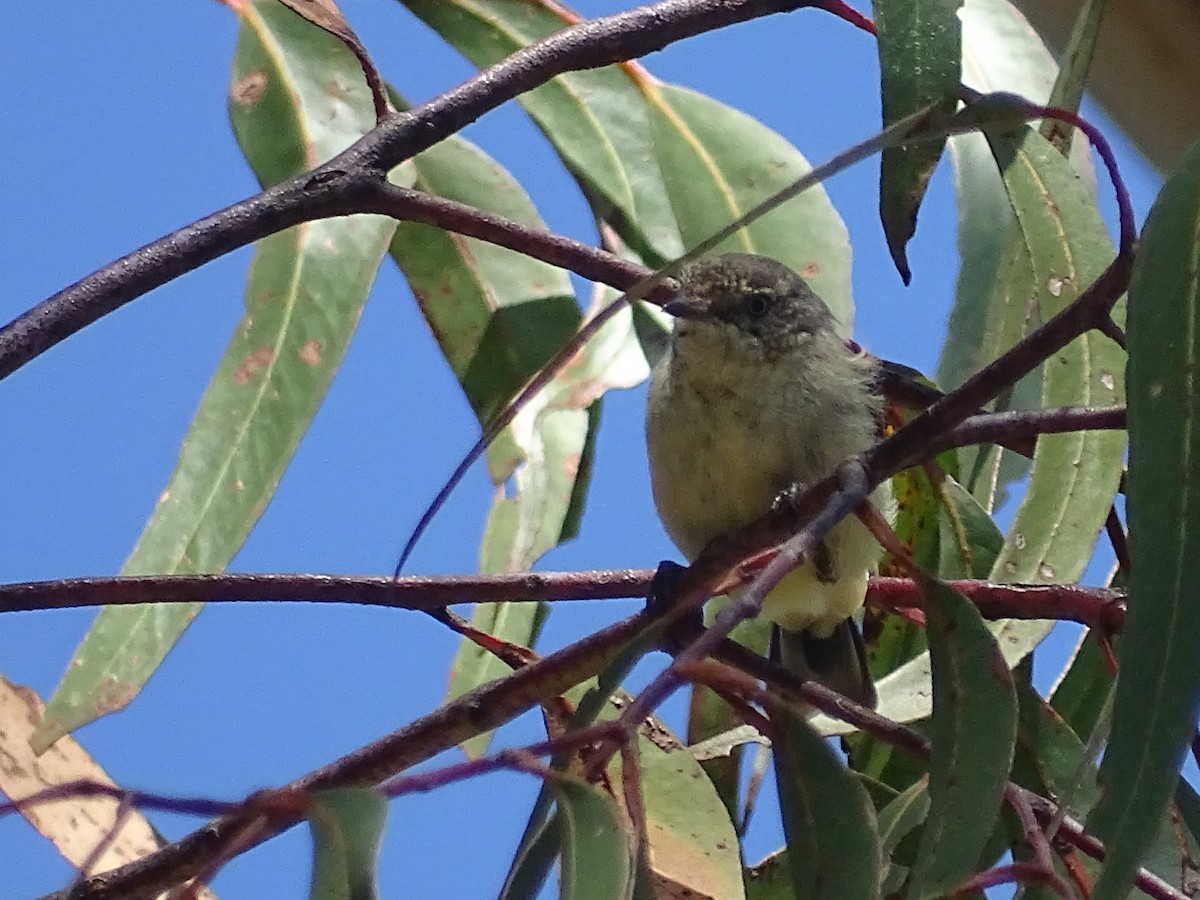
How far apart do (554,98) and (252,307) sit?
0.64 metres

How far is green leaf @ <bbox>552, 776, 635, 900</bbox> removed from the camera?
3.35ft

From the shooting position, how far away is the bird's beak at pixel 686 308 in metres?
2.16

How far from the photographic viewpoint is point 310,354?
202 cm

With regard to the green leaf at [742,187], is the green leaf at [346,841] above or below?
below

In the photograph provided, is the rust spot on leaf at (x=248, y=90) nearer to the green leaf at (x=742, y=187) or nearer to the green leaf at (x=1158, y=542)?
the green leaf at (x=742, y=187)

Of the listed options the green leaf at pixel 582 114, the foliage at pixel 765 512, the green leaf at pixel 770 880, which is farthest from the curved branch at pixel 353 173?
the green leaf at pixel 770 880

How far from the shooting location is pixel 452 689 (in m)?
2.14

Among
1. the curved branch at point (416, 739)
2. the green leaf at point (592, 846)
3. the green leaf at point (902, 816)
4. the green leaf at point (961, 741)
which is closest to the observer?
the green leaf at point (592, 846)

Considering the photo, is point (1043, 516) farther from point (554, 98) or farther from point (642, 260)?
point (554, 98)

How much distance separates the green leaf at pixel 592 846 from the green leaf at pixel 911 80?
0.52 meters

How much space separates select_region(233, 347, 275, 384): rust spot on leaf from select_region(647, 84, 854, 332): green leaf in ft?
2.22

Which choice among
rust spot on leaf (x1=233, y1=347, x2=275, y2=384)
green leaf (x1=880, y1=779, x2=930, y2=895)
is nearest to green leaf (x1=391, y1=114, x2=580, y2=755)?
rust spot on leaf (x1=233, y1=347, x2=275, y2=384)

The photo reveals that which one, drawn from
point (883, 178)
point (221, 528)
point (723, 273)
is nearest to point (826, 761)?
point (883, 178)

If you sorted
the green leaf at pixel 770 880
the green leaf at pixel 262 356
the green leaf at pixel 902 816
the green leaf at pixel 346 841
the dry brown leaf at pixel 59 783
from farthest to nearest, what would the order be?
the dry brown leaf at pixel 59 783, the green leaf at pixel 770 880, the green leaf at pixel 262 356, the green leaf at pixel 902 816, the green leaf at pixel 346 841
